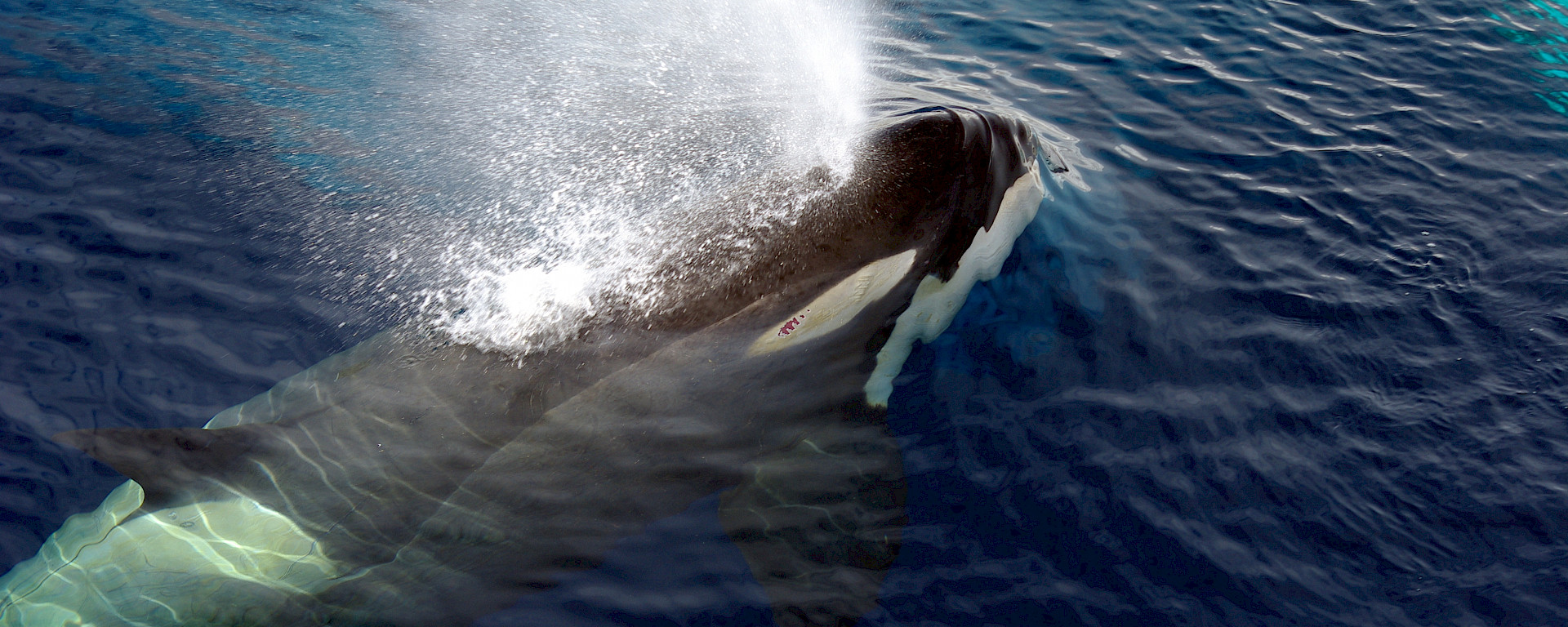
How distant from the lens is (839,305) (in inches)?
188

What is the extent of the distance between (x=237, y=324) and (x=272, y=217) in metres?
1.09

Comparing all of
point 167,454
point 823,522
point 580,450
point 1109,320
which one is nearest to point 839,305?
point 823,522

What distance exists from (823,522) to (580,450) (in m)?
1.29

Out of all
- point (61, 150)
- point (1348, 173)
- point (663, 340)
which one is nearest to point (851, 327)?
point (663, 340)

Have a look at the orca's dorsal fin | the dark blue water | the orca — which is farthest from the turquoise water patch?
the orca's dorsal fin

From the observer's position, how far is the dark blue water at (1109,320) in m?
4.22

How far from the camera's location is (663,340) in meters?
4.46

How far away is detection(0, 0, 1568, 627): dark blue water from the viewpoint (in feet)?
13.8

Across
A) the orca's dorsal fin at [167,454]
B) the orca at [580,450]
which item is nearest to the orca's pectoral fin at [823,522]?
the orca at [580,450]

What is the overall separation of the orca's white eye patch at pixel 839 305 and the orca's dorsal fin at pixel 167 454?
2515 millimetres

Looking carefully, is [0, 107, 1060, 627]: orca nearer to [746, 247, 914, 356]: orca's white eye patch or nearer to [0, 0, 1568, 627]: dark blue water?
[746, 247, 914, 356]: orca's white eye patch

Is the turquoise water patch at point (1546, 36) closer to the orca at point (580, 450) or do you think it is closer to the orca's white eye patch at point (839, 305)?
the orca at point (580, 450)

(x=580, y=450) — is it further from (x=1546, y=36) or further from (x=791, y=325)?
(x=1546, y=36)

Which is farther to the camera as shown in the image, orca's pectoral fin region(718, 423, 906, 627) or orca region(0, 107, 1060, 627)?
orca's pectoral fin region(718, 423, 906, 627)
